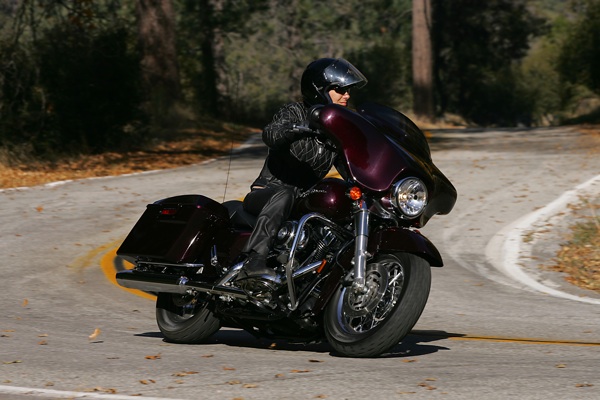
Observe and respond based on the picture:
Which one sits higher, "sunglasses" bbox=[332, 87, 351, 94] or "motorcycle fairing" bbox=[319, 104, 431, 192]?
"sunglasses" bbox=[332, 87, 351, 94]

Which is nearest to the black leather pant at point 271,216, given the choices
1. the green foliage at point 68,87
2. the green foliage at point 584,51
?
the green foliage at point 68,87

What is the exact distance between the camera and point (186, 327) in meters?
8.35

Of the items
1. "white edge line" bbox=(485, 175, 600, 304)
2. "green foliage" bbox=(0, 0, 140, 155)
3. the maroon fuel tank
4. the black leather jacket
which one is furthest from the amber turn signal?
"green foliage" bbox=(0, 0, 140, 155)

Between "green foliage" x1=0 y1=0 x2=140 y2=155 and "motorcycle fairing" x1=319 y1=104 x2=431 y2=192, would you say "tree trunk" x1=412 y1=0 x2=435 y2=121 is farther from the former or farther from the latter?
"motorcycle fairing" x1=319 y1=104 x2=431 y2=192

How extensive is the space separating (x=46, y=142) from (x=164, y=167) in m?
2.75

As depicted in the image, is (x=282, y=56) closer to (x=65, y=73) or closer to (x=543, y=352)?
(x=65, y=73)

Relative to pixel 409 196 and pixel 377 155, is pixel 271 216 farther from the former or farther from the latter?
pixel 409 196

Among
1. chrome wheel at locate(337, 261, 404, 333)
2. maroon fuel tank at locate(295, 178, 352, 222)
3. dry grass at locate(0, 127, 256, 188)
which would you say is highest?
maroon fuel tank at locate(295, 178, 352, 222)

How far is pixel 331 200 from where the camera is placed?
290 inches

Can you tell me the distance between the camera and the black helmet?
762 cm

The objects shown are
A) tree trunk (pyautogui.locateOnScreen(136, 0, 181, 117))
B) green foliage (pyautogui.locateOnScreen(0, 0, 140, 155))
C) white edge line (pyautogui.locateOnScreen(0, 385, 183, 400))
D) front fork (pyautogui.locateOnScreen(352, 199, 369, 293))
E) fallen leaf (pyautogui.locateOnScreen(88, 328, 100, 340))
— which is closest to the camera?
white edge line (pyautogui.locateOnScreen(0, 385, 183, 400))

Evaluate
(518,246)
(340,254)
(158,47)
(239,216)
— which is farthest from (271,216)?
(158,47)

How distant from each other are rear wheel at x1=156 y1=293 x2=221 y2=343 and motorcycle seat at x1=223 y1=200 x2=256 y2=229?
666mm

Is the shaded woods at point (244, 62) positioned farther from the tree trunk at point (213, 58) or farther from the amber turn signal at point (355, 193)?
the amber turn signal at point (355, 193)
